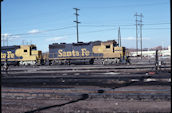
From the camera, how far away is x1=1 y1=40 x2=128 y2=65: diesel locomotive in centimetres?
3200

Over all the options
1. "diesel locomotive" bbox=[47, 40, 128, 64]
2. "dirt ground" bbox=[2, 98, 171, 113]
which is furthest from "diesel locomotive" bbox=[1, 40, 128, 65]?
"dirt ground" bbox=[2, 98, 171, 113]

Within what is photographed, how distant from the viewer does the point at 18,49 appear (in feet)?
116

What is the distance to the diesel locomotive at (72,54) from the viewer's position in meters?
32.0

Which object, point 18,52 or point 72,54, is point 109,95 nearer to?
point 72,54

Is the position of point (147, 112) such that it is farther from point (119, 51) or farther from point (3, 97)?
point (119, 51)

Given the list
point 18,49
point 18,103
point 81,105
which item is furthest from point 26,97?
point 18,49

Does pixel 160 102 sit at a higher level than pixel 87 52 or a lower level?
lower

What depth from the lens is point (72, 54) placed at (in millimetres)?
33500

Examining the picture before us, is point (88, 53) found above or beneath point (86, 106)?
above

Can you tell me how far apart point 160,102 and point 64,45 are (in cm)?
2819

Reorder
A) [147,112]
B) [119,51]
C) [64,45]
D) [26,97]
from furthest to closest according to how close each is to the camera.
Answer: [64,45] → [119,51] → [26,97] → [147,112]

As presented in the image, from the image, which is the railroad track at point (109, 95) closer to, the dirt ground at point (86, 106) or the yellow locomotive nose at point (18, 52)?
the dirt ground at point (86, 106)

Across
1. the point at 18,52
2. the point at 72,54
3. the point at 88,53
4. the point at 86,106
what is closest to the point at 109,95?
the point at 86,106

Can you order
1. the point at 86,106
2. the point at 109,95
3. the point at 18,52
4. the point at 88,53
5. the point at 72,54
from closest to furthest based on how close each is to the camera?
1. the point at 86,106
2. the point at 109,95
3. the point at 88,53
4. the point at 72,54
5. the point at 18,52
